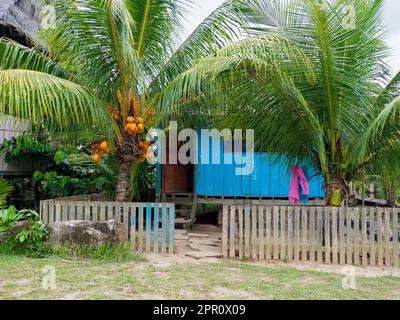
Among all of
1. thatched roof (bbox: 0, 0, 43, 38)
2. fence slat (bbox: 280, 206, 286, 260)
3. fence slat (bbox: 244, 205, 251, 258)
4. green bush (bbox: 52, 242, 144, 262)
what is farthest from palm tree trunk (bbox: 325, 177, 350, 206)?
thatched roof (bbox: 0, 0, 43, 38)

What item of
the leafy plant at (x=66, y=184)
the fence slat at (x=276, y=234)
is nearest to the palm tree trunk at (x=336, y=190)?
the fence slat at (x=276, y=234)

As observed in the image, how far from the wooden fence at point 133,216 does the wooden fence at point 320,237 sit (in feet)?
3.39

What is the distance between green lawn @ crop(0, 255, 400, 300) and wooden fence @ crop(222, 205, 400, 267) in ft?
1.96

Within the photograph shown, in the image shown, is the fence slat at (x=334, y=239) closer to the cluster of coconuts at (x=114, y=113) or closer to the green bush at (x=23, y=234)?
the cluster of coconuts at (x=114, y=113)

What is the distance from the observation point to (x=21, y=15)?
941 cm

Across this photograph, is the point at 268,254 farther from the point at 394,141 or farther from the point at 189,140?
the point at 189,140

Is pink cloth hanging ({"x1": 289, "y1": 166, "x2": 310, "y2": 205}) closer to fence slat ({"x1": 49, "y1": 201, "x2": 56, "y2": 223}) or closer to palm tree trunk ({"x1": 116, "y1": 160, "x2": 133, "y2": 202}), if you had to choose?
palm tree trunk ({"x1": 116, "y1": 160, "x2": 133, "y2": 202})

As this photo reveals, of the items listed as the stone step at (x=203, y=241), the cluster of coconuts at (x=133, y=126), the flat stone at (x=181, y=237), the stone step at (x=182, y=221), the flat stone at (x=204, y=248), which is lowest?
the stone step at (x=203, y=241)

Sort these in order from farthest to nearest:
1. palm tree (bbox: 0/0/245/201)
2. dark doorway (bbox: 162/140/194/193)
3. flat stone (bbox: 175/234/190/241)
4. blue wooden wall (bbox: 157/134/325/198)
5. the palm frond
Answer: dark doorway (bbox: 162/140/194/193), blue wooden wall (bbox: 157/134/325/198), flat stone (bbox: 175/234/190/241), palm tree (bbox: 0/0/245/201), the palm frond

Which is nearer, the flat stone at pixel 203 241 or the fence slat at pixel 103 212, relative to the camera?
the fence slat at pixel 103 212

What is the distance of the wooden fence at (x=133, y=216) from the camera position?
6.18 metres

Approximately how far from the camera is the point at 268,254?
5.93 m

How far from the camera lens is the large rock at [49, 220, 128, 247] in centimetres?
570

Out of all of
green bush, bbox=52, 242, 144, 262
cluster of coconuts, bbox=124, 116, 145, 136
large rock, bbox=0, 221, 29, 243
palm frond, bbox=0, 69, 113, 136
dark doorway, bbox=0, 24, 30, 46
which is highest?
dark doorway, bbox=0, 24, 30, 46
